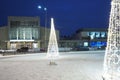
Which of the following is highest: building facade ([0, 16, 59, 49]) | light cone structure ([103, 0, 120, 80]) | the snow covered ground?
building facade ([0, 16, 59, 49])

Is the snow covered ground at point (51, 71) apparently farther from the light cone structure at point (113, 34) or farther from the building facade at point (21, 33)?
the building facade at point (21, 33)

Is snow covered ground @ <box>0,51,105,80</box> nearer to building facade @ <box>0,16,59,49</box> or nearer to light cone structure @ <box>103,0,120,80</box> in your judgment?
light cone structure @ <box>103,0,120,80</box>

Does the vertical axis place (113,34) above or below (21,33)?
below

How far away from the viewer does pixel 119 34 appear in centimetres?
1052

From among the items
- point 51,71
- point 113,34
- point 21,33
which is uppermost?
point 21,33

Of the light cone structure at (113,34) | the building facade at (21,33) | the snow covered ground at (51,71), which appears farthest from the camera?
the building facade at (21,33)

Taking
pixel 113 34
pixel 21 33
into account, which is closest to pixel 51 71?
pixel 113 34

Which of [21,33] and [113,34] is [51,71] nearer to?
[113,34]

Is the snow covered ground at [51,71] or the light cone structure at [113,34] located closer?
the light cone structure at [113,34]

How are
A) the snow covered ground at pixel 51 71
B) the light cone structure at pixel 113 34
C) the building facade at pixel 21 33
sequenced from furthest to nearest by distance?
the building facade at pixel 21 33 → the snow covered ground at pixel 51 71 → the light cone structure at pixel 113 34

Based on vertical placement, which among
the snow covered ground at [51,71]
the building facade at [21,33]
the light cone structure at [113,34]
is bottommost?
the snow covered ground at [51,71]

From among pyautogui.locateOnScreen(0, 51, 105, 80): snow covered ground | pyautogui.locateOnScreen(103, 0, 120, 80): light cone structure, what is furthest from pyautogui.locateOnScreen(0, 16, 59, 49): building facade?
pyautogui.locateOnScreen(103, 0, 120, 80): light cone structure

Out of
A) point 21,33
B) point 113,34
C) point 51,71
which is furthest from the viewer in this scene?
point 21,33

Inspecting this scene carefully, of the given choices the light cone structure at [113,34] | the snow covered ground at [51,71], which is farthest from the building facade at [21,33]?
the light cone structure at [113,34]
